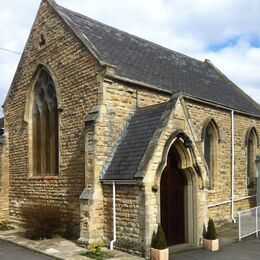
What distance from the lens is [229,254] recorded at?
38.3 feet

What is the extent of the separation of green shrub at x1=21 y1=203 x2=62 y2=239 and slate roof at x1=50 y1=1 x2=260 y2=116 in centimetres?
548

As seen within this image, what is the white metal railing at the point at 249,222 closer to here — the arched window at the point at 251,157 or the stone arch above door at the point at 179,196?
the stone arch above door at the point at 179,196

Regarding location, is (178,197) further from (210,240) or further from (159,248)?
(159,248)

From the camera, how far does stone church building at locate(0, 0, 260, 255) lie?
456 inches

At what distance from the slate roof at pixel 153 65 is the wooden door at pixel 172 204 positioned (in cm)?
353

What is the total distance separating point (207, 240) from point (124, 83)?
5902 millimetres

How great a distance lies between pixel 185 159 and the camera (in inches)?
496

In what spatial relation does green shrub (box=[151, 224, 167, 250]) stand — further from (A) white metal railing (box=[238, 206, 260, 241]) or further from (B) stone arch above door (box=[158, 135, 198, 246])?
(A) white metal railing (box=[238, 206, 260, 241])

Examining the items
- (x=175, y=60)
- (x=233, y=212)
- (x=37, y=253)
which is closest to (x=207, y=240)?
(x=37, y=253)

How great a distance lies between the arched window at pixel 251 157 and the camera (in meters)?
20.7

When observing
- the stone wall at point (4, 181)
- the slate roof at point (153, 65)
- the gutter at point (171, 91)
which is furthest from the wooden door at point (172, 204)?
the stone wall at point (4, 181)

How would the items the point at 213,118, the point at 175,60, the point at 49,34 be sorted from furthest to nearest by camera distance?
the point at 175,60
the point at 213,118
the point at 49,34

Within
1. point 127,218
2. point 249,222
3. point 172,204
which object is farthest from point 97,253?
point 249,222

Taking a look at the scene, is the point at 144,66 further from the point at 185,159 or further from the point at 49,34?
the point at 185,159
